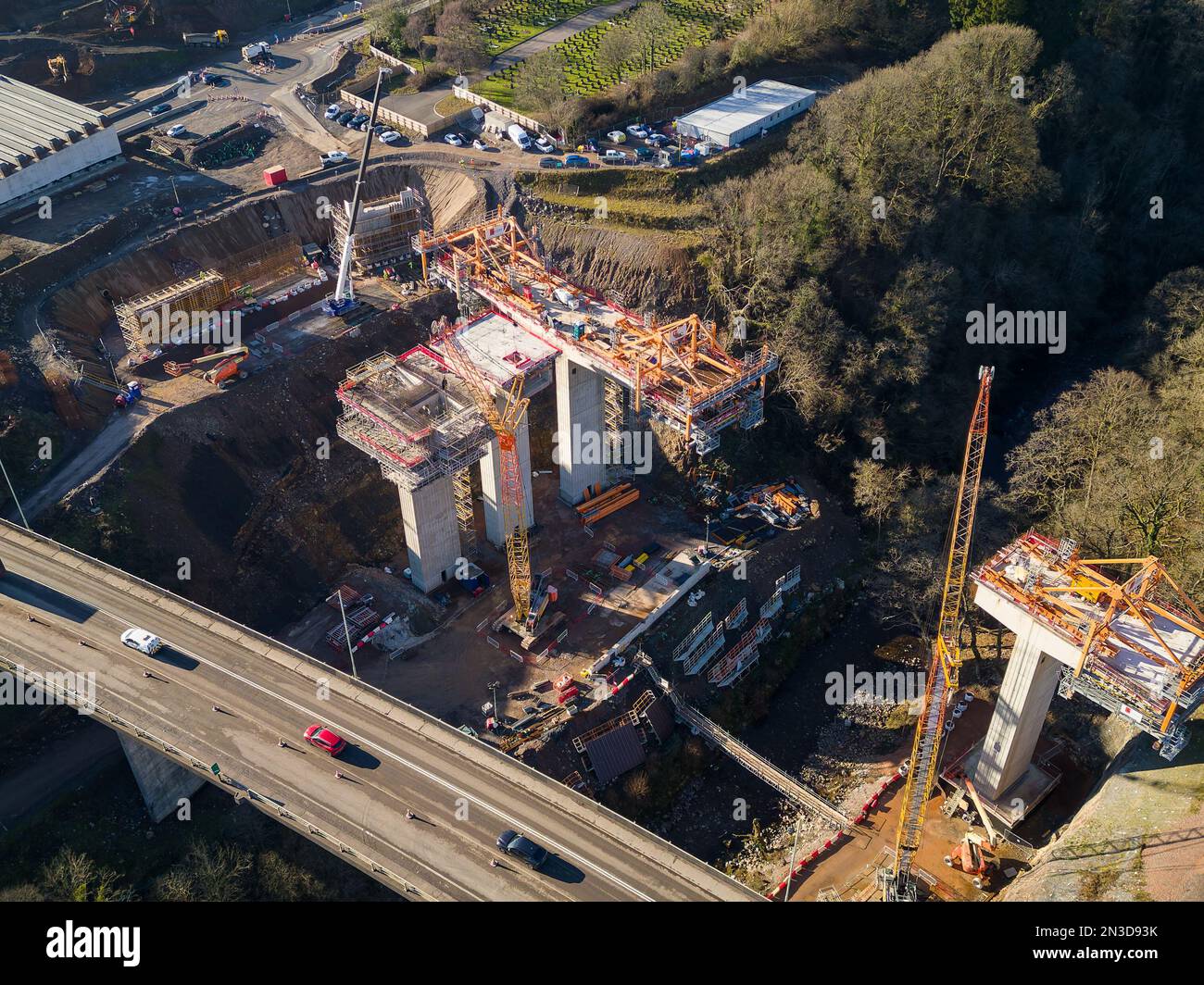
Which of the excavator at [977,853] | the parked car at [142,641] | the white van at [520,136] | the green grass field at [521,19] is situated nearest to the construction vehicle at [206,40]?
the green grass field at [521,19]

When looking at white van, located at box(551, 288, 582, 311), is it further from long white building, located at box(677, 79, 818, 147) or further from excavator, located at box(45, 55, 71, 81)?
excavator, located at box(45, 55, 71, 81)

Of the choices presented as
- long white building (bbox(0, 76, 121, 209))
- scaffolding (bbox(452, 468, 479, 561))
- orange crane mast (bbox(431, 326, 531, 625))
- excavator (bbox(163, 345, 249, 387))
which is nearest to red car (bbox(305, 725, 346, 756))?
orange crane mast (bbox(431, 326, 531, 625))

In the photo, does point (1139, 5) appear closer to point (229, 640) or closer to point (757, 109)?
point (757, 109)

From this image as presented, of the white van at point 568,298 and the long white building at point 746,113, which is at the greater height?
the long white building at point 746,113

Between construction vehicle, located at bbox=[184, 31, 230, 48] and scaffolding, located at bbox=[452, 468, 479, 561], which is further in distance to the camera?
construction vehicle, located at bbox=[184, 31, 230, 48]

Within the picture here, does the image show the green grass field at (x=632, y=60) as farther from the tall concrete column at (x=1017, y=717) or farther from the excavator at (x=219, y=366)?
the tall concrete column at (x=1017, y=717)

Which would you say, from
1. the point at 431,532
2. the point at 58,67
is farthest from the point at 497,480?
the point at 58,67
